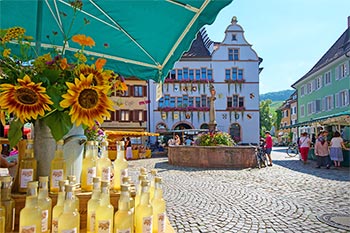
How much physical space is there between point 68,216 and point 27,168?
1.44ft

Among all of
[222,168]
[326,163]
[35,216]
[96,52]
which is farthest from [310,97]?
[35,216]

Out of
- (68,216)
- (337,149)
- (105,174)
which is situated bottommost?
(337,149)

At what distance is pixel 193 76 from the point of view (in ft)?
114

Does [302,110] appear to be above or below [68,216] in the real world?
above

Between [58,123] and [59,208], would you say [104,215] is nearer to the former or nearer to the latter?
[59,208]

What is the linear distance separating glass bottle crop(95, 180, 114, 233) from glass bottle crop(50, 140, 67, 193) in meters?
0.34

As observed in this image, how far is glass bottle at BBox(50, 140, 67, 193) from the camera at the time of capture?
5.20ft

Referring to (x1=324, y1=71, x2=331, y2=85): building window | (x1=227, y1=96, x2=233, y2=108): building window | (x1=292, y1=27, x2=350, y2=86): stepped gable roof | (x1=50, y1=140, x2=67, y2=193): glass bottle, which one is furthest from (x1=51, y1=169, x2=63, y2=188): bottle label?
(x1=324, y1=71, x2=331, y2=85): building window

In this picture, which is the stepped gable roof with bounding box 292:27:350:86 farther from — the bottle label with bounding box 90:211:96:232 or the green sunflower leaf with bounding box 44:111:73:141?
the bottle label with bounding box 90:211:96:232

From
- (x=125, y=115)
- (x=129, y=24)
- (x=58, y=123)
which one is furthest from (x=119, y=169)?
(x=125, y=115)

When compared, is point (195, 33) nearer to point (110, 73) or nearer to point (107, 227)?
point (110, 73)

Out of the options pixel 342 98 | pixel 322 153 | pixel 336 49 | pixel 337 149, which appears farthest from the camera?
pixel 336 49

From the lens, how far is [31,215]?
128cm

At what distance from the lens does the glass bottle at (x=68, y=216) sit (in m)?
1.30
